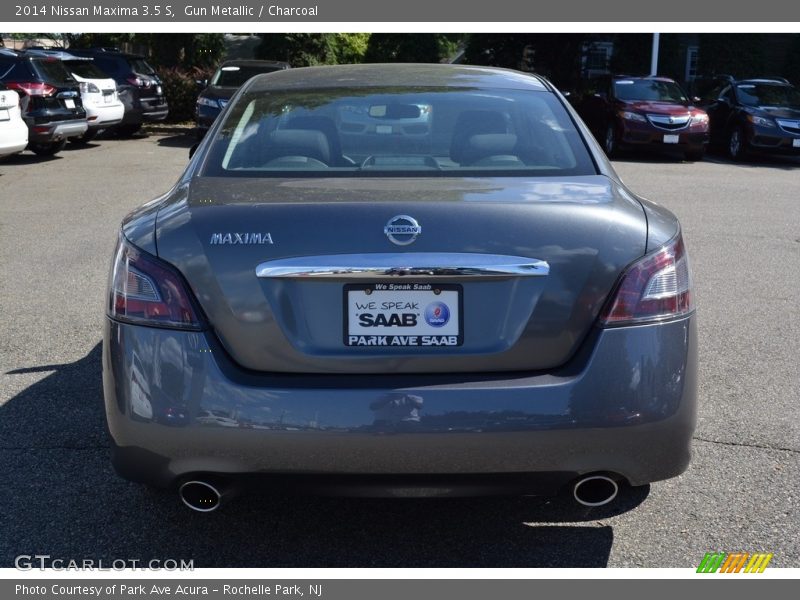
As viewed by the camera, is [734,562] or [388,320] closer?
[388,320]

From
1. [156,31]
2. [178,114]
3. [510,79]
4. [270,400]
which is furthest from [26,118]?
[270,400]

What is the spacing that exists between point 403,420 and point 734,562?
1365 millimetres

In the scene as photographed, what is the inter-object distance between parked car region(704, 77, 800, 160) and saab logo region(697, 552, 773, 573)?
55.0 ft

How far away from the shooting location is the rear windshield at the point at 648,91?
64.6 feet

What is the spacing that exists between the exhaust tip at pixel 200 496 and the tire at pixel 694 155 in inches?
674

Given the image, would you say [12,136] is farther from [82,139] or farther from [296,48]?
[296,48]

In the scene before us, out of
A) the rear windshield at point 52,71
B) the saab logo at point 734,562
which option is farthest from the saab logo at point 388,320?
the rear windshield at point 52,71

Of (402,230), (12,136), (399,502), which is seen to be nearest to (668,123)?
(12,136)

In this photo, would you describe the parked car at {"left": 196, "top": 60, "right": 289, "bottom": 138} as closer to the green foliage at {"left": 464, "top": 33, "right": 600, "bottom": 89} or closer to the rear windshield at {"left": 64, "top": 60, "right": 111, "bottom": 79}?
the rear windshield at {"left": 64, "top": 60, "right": 111, "bottom": 79}

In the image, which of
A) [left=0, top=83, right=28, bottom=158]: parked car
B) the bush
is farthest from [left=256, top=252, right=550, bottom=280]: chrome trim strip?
the bush

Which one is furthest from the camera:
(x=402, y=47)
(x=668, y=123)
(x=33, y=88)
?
(x=402, y=47)

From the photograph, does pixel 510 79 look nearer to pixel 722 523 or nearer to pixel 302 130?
pixel 302 130

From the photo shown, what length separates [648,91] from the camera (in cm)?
2005

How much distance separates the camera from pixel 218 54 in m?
29.3
